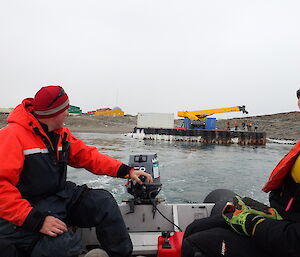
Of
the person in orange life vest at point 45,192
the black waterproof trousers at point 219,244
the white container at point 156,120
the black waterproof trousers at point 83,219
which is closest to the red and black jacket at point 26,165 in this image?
the person in orange life vest at point 45,192

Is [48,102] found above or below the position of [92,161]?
above

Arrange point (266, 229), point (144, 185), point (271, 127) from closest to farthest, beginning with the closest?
1. point (266, 229)
2. point (144, 185)
3. point (271, 127)

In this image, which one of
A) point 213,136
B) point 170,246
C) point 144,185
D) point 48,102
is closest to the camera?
point 48,102

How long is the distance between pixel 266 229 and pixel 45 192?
1398mm

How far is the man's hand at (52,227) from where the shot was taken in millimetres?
1589

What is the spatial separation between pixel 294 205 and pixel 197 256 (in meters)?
0.67

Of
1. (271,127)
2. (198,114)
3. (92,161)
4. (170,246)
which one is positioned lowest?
(170,246)

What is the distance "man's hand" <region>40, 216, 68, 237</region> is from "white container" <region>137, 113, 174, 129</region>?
104 ft

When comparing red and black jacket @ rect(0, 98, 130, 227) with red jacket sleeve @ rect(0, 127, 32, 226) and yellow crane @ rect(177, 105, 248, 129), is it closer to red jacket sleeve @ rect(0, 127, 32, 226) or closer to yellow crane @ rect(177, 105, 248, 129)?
red jacket sleeve @ rect(0, 127, 32, 226)

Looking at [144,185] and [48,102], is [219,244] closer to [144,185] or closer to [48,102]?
[144,185]

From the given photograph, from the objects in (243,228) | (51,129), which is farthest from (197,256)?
(51,129)

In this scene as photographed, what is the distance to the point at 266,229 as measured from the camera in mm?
1389

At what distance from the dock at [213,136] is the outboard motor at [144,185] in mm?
24023

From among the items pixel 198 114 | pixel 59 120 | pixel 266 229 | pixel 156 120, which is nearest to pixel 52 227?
pixel 59 120
